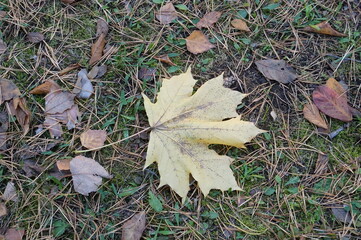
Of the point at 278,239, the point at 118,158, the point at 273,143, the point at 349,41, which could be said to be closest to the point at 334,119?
the point at 273,143

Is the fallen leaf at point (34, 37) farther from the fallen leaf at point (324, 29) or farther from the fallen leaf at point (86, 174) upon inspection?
the fallen leaf at point (324, 29)

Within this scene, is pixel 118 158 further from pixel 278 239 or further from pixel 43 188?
pixel 278 239

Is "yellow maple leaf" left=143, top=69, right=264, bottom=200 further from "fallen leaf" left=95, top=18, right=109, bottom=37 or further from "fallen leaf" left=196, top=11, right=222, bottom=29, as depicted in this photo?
"fallen leaf" left=95, top=18, right=109, bottom=37

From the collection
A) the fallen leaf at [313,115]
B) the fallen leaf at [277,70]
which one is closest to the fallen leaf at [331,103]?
the fallen leaf at [313,115]

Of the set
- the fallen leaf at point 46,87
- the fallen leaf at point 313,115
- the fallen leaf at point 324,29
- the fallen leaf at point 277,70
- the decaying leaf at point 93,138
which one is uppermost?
the fallen leaf at point 324,29

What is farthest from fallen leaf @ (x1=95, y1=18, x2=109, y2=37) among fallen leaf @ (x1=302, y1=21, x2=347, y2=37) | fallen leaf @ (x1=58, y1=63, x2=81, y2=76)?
fallen leaf @ (x1=302, y1=21, x2=347, y2=37)

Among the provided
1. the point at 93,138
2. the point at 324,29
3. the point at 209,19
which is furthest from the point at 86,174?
the point at 324,29
